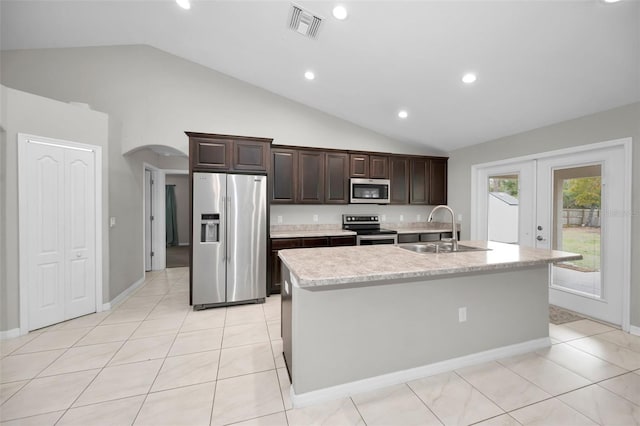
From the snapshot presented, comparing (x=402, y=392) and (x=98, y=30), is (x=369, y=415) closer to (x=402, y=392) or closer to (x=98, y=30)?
(x=402, y=392)

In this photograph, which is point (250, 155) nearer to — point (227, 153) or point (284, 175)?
point (227, 153)

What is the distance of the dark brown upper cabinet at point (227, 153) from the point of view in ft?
11.2

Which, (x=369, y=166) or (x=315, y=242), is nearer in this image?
(x=315, y=242)

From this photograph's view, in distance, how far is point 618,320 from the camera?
2896 mm

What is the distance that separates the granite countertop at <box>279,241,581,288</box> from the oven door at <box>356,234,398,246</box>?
1681 mm

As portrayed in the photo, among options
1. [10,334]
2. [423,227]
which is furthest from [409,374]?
[10,334]

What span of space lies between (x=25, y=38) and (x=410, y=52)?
467 cm

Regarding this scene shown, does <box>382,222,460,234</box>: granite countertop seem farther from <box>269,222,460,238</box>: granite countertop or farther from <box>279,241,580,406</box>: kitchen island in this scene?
<box>279,241,580,406</box>: kitchen island

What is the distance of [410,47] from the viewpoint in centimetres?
270

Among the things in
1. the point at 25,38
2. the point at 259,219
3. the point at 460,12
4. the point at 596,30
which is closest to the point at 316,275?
the point at 259,219

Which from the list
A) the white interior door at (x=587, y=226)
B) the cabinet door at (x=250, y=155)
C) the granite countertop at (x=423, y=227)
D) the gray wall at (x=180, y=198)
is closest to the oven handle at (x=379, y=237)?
the granite countertop at (x=423, y=227)

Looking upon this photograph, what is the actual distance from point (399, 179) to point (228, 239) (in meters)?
3.17

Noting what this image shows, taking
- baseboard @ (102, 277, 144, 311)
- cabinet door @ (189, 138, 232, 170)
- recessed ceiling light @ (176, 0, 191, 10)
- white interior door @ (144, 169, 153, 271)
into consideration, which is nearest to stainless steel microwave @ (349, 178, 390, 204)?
cabinet door @ (189, 138, 232, 170)

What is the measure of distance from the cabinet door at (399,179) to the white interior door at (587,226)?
191 centimetres
